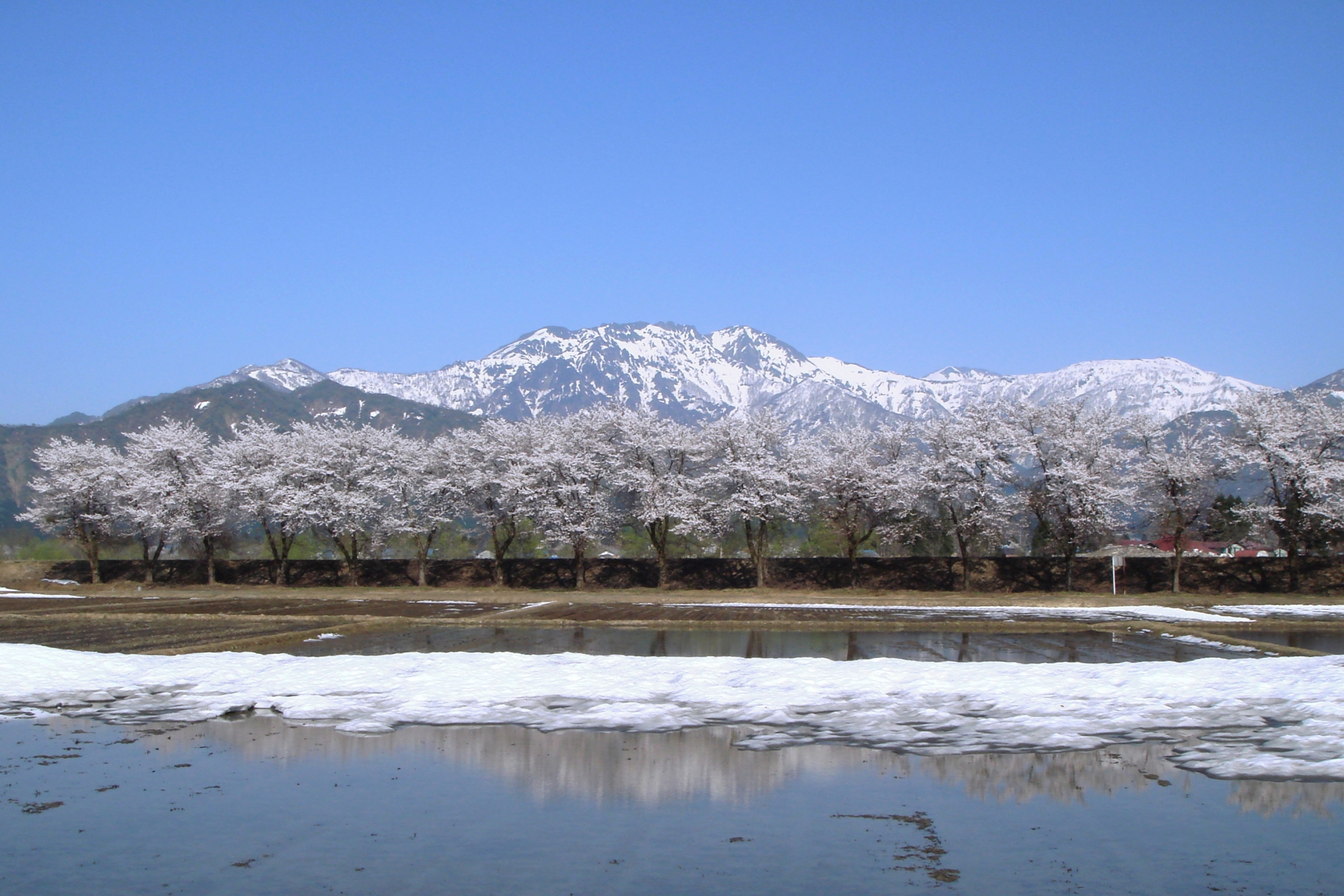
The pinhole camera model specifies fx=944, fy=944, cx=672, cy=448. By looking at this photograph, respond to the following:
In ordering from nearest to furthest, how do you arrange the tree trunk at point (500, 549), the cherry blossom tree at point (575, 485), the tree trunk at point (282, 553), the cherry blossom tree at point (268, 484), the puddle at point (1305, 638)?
the puddle at point (1305, 638) → the cherry blossom tree at point (575, 485) → the cherry blossom tree at point (268, 484) → the tree trunk at point (500, 549) → the tree trunk at point (282, 553)

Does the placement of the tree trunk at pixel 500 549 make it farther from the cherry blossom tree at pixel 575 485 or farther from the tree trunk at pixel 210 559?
the tree trunk at pixel 210 559

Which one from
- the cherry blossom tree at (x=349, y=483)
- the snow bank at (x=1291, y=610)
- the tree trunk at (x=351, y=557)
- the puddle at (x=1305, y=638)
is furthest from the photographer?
the tree trunk at (x=351, y=557)

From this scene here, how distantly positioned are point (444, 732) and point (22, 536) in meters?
147

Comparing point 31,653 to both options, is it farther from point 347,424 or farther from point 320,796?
point 347,424

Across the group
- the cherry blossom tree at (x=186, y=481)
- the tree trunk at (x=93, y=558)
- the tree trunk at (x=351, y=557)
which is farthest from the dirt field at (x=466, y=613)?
the tree trunk at (x=93, y=558)

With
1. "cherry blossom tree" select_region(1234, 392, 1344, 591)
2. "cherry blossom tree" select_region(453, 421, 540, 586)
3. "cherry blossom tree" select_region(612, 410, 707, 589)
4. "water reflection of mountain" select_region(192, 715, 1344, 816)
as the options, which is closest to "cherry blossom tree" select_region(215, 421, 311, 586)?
"cherry blossom tree" select_region(453, 421, 540, 586)

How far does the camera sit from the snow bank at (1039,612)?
3519cm

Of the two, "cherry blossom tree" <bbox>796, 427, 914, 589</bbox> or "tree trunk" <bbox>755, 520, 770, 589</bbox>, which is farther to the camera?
"tree trunk" <bbox>755, 520, 770, 589</bbox>

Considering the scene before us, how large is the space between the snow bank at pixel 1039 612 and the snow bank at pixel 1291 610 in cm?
57

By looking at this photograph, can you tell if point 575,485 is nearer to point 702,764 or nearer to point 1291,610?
point 1291,610

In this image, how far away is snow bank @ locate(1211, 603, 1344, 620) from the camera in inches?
1436

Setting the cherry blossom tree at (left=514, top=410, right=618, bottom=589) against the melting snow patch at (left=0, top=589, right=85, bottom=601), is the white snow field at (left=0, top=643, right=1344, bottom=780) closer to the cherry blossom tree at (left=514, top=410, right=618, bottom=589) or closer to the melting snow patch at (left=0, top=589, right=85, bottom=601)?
the melting snow patch at (left=0, top=589, right=85, bottom=601)

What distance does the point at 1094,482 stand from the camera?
5325 cm

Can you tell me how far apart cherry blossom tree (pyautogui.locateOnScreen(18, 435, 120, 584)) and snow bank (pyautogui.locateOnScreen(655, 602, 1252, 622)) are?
159 feet
